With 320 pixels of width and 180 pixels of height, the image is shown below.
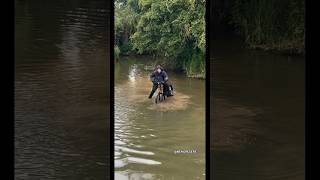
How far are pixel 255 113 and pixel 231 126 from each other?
0.12 meters

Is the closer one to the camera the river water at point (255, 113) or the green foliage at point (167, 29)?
the river water at point (255, 113)

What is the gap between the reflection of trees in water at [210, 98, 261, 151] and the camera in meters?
1.78

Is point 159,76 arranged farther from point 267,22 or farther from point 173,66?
point 267,22

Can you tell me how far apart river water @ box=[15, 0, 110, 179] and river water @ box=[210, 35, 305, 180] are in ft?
1.48

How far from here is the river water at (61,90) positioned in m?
1.66

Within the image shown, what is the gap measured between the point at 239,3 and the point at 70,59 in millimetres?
705

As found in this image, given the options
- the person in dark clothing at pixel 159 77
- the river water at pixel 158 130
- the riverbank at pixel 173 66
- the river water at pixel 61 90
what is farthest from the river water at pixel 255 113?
the riverbank at pixel 173 66

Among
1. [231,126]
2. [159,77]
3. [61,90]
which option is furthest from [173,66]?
[61,90]

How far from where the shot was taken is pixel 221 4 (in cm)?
183

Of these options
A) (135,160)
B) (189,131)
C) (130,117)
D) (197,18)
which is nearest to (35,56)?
(135,160)

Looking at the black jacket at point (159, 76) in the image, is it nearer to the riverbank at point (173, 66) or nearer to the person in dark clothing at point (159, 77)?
the person in dark clothing at point (159, 77)

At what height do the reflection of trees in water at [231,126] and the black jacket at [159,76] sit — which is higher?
the reflection of trees in water at [231,126]

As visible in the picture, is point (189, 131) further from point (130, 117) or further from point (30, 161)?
point (30, 161)

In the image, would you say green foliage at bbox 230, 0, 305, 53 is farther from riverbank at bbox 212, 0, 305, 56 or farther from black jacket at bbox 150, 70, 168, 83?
black jacket at bbox 150, 70, 168, 83
